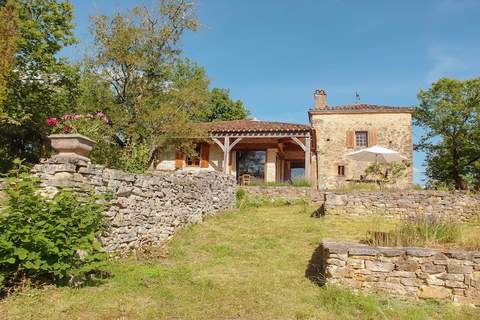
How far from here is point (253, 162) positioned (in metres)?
20.7

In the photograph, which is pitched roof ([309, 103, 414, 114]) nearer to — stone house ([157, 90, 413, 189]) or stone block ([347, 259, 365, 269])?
stone house ([157, 90, 413, 189])

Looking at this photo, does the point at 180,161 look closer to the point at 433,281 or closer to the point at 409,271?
the point at 409,271

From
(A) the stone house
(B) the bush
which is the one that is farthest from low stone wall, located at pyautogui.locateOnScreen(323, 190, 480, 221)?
(A) the stone house

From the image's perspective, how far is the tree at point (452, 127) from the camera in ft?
71.5

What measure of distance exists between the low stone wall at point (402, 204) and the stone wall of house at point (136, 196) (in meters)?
4.12

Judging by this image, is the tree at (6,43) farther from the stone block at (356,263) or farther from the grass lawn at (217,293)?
the stone block at (356,263)

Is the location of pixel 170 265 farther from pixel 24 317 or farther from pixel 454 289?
pixel 454 289

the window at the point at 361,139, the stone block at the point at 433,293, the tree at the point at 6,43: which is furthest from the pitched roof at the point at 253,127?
the stone block at the point at 433,293

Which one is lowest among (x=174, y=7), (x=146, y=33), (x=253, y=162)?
(x=253, y=162)

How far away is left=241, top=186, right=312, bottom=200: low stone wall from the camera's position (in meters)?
15.8

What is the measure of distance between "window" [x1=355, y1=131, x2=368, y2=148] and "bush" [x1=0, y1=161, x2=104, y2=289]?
794 inches

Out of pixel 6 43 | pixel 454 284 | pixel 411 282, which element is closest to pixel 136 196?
pixel 411 282

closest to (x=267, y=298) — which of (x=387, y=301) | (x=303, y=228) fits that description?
(x=387, y=301)

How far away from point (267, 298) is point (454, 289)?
8.23 feet
